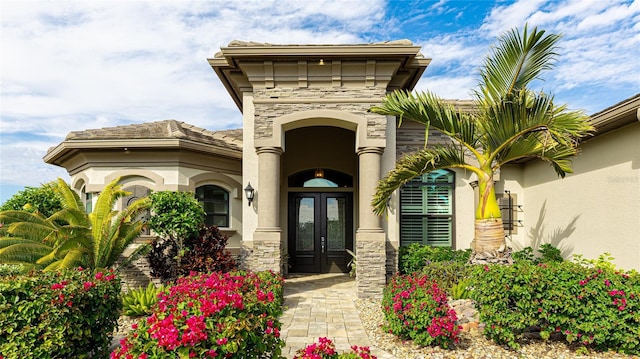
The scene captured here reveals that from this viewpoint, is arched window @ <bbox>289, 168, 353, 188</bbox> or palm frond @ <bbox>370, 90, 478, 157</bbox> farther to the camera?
arched window @ <bbox>289, 168, 353, 188</bbox>

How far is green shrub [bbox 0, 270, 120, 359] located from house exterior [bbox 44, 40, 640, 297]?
13.6 feet

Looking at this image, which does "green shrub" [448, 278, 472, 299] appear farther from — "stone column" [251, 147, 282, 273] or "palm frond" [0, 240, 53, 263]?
"palm frond" [0, 240, 53, 263]

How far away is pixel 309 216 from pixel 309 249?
989 mm

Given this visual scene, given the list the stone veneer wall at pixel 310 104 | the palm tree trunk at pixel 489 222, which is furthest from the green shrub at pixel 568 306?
the stone veneer wall at pixel 310 104

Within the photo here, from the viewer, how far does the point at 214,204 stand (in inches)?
427

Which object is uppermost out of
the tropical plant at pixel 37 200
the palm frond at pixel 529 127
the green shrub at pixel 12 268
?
the palm frond at pixel 529 127

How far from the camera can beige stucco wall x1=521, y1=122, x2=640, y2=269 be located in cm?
696

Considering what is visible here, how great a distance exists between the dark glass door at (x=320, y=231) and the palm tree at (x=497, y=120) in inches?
168

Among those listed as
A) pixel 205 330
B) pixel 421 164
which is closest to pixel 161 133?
pixel 421 164

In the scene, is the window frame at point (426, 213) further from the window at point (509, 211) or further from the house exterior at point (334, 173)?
the window at point (509, 211)

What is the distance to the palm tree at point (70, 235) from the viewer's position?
7406 millimetres

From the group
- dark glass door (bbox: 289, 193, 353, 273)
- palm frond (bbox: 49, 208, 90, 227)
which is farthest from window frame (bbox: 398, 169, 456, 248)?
palm frond (bbox: 49, 208, 90, 227)

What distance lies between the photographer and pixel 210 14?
8.79 metres

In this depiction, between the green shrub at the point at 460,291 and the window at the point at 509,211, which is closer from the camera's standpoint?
the green shrub at the point at 460,291
